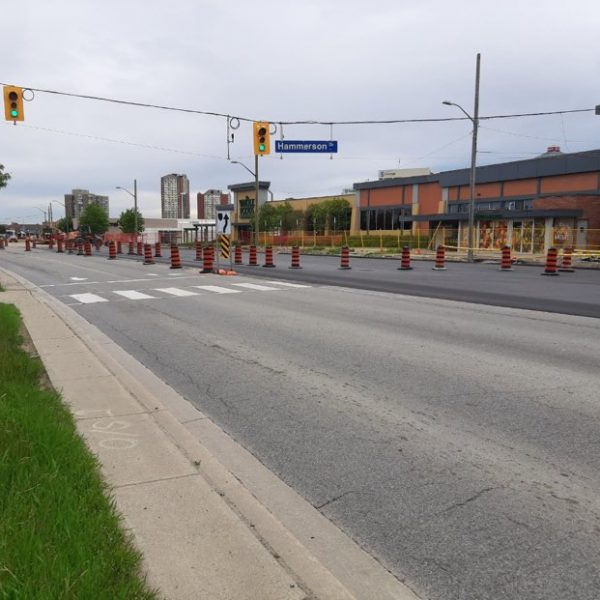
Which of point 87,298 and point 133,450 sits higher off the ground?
point 133,450

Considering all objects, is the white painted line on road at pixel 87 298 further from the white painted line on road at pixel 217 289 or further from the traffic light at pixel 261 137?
the traffic light at pixel 261 137

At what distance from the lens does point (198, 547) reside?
2.95 meters

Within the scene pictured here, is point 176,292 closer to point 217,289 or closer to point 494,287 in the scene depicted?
point 217,289

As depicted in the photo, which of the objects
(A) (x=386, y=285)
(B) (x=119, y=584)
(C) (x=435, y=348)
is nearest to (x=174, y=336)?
(C) (x=435, y=348)

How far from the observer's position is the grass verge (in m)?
2.45

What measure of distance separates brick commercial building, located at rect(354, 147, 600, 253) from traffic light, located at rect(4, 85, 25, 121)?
31569 mm

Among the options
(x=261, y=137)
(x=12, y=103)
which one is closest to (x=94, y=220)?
(x=261, y=137)

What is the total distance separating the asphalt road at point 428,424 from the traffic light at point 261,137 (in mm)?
12718

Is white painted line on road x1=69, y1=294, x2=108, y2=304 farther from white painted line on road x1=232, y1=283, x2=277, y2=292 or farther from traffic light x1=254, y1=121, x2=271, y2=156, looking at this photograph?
traffic light x1=254, y1=121, x2=271, y2=156

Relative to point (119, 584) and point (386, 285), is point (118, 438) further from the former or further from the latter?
point (386, 285)

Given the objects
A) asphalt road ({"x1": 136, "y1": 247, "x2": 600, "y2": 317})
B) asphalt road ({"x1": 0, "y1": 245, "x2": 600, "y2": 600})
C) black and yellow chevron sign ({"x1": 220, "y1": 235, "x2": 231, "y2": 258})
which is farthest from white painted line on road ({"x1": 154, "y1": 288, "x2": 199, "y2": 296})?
black and yellow chevron sign ({"x1": 220, "y1": 235, "x2": 231, "y2": 258})

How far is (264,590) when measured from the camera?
2605 mm

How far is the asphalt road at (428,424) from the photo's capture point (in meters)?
3.10

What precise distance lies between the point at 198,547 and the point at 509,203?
51452 mm
